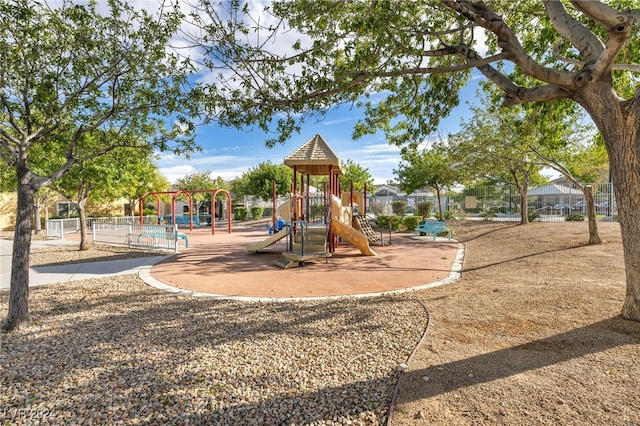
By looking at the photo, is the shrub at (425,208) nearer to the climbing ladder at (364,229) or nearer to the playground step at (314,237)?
the climbing ladder at (364,229)

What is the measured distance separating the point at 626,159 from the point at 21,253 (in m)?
8.50

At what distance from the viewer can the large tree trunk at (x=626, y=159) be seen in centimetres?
386

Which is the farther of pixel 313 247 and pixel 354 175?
pixel 354 175

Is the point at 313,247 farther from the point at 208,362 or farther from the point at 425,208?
the point at 425,208

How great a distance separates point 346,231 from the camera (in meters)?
11.5

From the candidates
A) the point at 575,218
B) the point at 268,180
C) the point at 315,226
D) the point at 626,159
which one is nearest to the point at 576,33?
the point at 626,159

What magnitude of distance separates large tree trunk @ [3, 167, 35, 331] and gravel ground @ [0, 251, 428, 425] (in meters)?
0.26

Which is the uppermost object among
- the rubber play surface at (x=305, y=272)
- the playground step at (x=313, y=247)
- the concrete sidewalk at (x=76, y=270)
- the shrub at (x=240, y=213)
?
the shrub at (x=240, y=213)

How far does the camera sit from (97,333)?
14.6ft

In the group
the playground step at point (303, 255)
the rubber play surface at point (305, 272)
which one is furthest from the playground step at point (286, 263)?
the rubber play surface at point (305, 272)

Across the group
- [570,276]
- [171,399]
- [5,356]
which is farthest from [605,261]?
[5,356]

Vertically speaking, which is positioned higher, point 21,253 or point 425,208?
point 425,208

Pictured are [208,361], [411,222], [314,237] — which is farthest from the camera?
[411,222]

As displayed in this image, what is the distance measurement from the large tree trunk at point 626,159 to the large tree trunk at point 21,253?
8.10m
